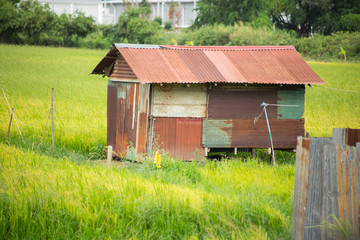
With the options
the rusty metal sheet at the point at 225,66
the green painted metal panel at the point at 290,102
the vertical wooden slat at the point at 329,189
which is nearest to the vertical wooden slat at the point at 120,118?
the rusty metal sheet at the point at 225,66

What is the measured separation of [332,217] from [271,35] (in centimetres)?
3270

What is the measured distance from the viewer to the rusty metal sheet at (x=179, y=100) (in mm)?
10422

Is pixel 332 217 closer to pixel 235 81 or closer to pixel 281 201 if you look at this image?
pixel 281 201

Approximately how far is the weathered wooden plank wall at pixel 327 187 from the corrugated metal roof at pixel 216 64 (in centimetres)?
553

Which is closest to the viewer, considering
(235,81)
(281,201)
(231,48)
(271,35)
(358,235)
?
(358,235)

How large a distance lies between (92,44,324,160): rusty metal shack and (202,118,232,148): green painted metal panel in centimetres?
2

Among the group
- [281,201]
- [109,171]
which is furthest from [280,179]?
[109,171]

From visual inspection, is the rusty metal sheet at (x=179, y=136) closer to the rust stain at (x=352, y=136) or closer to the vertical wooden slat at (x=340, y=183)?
the rust stain at (x=352, y=136)

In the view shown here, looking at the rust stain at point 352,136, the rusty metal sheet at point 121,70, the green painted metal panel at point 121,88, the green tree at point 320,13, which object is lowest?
the rust stain at point 352,136

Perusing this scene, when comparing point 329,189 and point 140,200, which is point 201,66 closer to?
point 140,200

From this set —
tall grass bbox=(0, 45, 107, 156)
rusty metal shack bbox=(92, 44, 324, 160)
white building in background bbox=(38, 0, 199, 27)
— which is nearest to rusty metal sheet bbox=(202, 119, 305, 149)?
rusty metal shack bbox=(92, 44, 324, 160)

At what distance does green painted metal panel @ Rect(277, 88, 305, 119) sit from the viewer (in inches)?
434

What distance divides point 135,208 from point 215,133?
180 inches

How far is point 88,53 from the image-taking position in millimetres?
37094
